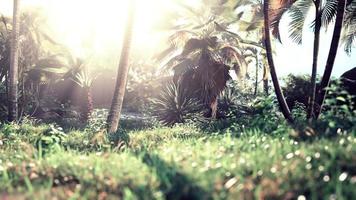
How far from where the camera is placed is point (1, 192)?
502 centimetres

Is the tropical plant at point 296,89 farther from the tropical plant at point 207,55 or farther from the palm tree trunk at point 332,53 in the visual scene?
the palm tree trunk at point 332,53

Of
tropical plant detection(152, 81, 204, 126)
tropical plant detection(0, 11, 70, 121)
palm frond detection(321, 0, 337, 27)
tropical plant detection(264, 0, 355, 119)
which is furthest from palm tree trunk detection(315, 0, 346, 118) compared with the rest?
tropical plant detection(0, 11, 70, 121)

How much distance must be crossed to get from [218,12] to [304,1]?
221 inches

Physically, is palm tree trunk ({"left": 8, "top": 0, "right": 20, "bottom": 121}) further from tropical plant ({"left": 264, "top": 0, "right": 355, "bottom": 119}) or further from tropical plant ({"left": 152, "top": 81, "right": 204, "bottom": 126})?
tropical plant ({"left": 264, "top": 0, "right": 355, "bottom": 119})

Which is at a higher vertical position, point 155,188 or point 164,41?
point 164,41

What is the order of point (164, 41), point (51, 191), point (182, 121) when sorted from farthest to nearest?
point (164, 41)
point (182, 121)
point (51, 191)

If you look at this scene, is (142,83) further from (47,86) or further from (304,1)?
(304,1)

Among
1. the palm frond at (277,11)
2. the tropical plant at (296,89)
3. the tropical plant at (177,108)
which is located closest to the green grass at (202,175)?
the palm frond at (277,11)

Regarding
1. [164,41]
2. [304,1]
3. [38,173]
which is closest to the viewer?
[38,173]

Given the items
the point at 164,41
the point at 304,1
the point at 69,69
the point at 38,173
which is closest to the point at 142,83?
the point at 69,69

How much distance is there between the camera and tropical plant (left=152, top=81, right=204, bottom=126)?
21281 millimetres

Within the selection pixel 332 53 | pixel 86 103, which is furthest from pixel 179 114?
pixel 332 53

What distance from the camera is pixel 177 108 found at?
2128 centimetres

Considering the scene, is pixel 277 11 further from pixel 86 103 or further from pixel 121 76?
pixel 86 103
